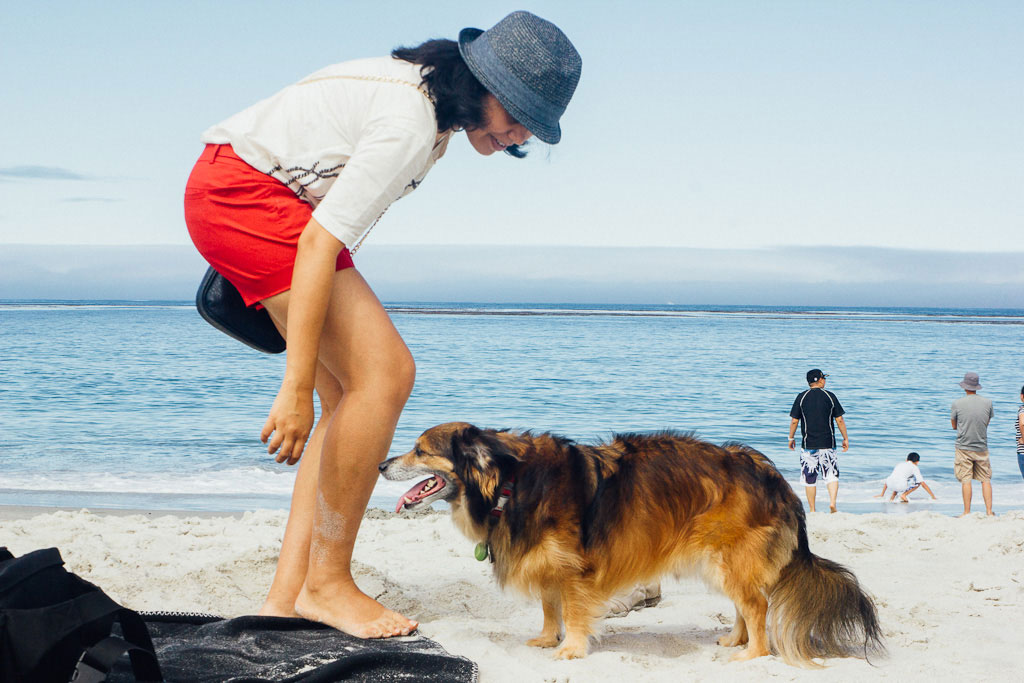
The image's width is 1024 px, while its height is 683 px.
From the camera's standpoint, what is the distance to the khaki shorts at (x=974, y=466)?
334 inches

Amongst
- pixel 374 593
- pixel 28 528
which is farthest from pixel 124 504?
pixel 374 593

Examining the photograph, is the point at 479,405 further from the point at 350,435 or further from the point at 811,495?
the point at 350,435

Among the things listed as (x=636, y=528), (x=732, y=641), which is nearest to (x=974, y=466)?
(x=732, y=641)

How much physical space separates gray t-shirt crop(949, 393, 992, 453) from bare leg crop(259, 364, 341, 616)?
25.3 ft

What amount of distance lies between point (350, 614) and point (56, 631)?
110 cm

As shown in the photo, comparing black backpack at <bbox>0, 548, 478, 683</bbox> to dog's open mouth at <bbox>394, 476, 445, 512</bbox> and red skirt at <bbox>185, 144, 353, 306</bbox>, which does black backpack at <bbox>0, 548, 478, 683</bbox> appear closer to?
dog's open mouth at <bbox>394, 476, 445, 512</bbox>

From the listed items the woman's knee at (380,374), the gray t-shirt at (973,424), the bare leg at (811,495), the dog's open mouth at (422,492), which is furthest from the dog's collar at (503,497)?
the gray t-shirt at (973,424)

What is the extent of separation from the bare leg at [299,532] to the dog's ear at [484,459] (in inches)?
21.1

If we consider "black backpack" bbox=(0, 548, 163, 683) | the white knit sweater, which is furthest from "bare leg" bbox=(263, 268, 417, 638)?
"black backpack" bbox=(0, 548, 163, 683)

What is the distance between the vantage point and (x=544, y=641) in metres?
3.44

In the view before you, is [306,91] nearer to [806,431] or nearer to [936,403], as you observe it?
[806,431]

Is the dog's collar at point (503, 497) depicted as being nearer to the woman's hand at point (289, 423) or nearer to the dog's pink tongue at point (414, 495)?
the dog's pink tongue at point (414, 495)

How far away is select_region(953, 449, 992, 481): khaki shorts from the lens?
8.48 meters

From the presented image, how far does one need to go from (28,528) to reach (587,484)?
11.7 ft
